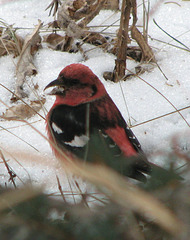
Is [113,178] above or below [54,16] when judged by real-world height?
above

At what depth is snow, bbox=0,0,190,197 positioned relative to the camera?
249 centimetres

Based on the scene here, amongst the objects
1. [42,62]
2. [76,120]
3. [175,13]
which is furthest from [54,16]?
[76,120]

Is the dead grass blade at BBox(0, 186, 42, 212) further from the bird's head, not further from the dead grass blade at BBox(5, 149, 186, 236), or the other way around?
the bird's head

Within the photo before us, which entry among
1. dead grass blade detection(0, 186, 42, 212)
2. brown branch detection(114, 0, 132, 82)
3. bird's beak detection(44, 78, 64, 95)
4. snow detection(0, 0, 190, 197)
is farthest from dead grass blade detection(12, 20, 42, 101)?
dead grass blade detection(0, 186, 42, 212)

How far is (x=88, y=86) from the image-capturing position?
8.18 ft

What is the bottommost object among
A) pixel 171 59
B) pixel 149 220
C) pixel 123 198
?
pixel 171 59

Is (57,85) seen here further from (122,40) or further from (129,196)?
(129,196)

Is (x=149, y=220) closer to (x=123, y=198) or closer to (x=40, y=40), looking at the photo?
(x=123, y=198)

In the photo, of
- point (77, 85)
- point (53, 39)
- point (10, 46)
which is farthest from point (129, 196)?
point (53, 39)

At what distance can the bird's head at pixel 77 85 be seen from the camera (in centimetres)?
244

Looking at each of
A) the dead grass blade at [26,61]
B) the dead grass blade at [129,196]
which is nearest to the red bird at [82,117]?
the dead grass blade at [26,61]

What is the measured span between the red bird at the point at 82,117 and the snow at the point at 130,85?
19 cm

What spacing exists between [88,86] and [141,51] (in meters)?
0.96

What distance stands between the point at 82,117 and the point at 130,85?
92cm
